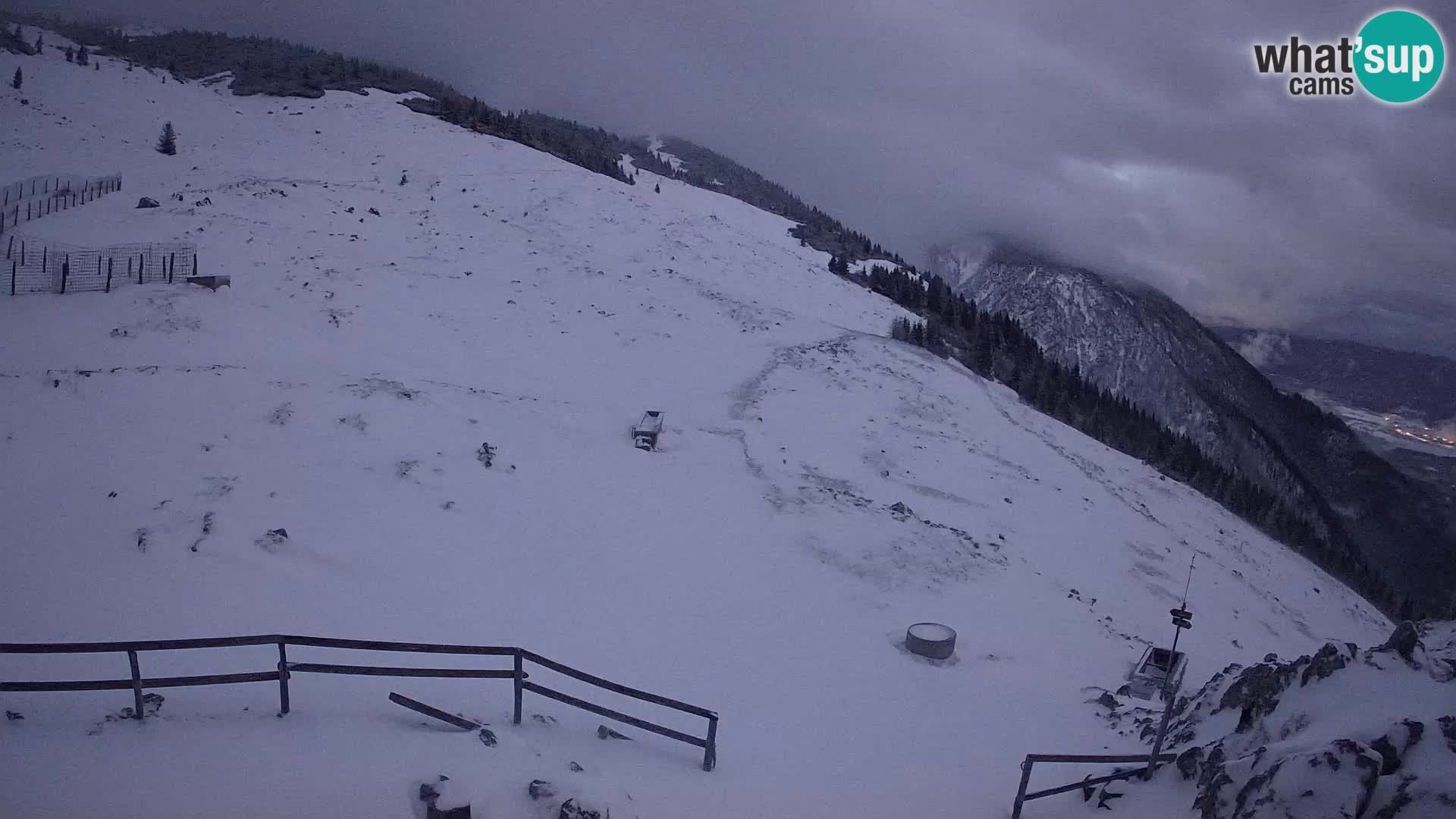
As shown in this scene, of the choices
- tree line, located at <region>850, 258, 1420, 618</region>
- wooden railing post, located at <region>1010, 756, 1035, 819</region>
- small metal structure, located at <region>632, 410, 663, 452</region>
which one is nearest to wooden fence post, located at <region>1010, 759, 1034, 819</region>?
wooden railing post, located at <region>1010, 756, 1035, 819</region>

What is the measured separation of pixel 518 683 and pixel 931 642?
30.6 feet

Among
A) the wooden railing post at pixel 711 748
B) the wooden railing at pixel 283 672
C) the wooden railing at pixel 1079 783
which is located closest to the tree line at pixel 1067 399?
the wooden railing at pixel 1079 783

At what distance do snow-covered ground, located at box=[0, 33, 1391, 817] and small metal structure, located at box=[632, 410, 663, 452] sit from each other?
574 millimetres

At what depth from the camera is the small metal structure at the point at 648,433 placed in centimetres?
2112

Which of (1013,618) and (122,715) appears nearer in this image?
(122,715)

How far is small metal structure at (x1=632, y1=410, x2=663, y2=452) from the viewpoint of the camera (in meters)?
21.1

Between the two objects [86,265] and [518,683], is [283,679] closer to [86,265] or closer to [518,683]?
[518,683]

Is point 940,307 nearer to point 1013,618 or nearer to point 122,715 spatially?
point 1013,618

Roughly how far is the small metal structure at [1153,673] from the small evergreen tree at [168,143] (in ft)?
189

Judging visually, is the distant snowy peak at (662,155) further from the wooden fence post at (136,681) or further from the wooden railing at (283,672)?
the wooden fence post at (136,681)

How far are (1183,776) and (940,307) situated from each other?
51.3 m

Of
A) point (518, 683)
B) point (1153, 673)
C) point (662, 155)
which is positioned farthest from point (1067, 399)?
point (662, 155)

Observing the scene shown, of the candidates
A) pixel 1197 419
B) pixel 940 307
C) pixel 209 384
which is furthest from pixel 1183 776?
pixel 1197 419

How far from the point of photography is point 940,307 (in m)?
57.2
